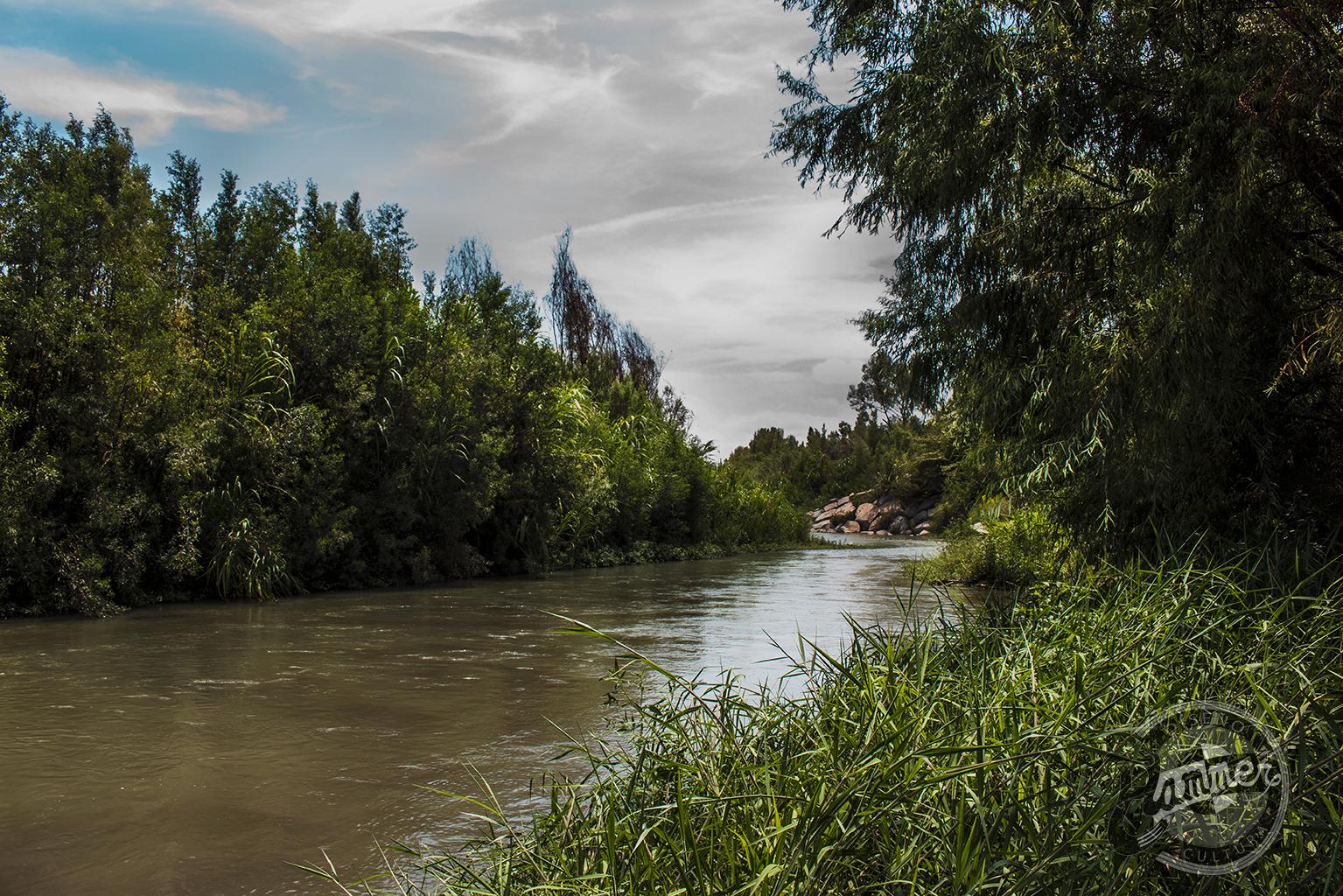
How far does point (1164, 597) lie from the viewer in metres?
4.62

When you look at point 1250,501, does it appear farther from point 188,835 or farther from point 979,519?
point 979,519

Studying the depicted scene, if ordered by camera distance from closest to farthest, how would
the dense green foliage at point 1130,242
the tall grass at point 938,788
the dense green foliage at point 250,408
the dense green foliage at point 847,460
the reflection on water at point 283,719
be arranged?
1. the tall grass at point 938,788
2. the reflection on water at point 283,719
3. the dense green foliage at point 1130,242
4. the dense green foliage at point 250,408
5. the dense green foliage at point 847,460

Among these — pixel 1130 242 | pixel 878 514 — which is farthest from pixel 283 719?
pixel 878 514

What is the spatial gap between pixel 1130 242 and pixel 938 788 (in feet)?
17.8

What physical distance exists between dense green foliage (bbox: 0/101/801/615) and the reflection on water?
142 cm

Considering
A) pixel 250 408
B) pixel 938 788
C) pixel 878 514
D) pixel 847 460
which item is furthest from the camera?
pixel 847 460

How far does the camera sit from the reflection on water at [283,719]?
4.55m

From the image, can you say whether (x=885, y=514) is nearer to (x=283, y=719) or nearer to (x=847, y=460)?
(x=847, y=460)

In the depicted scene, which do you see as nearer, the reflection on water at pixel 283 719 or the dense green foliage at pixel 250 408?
the reflection on water at pixel 283 719

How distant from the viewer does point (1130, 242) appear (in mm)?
6898

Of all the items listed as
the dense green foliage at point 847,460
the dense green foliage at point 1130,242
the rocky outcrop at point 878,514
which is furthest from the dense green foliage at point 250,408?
the rocky outcrop at point 878,514

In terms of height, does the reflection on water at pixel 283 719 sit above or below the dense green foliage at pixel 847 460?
below

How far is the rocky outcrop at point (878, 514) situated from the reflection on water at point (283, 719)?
39846mm

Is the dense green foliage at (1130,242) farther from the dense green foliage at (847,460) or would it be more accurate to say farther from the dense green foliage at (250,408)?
the dense green foliage at (847,460)
